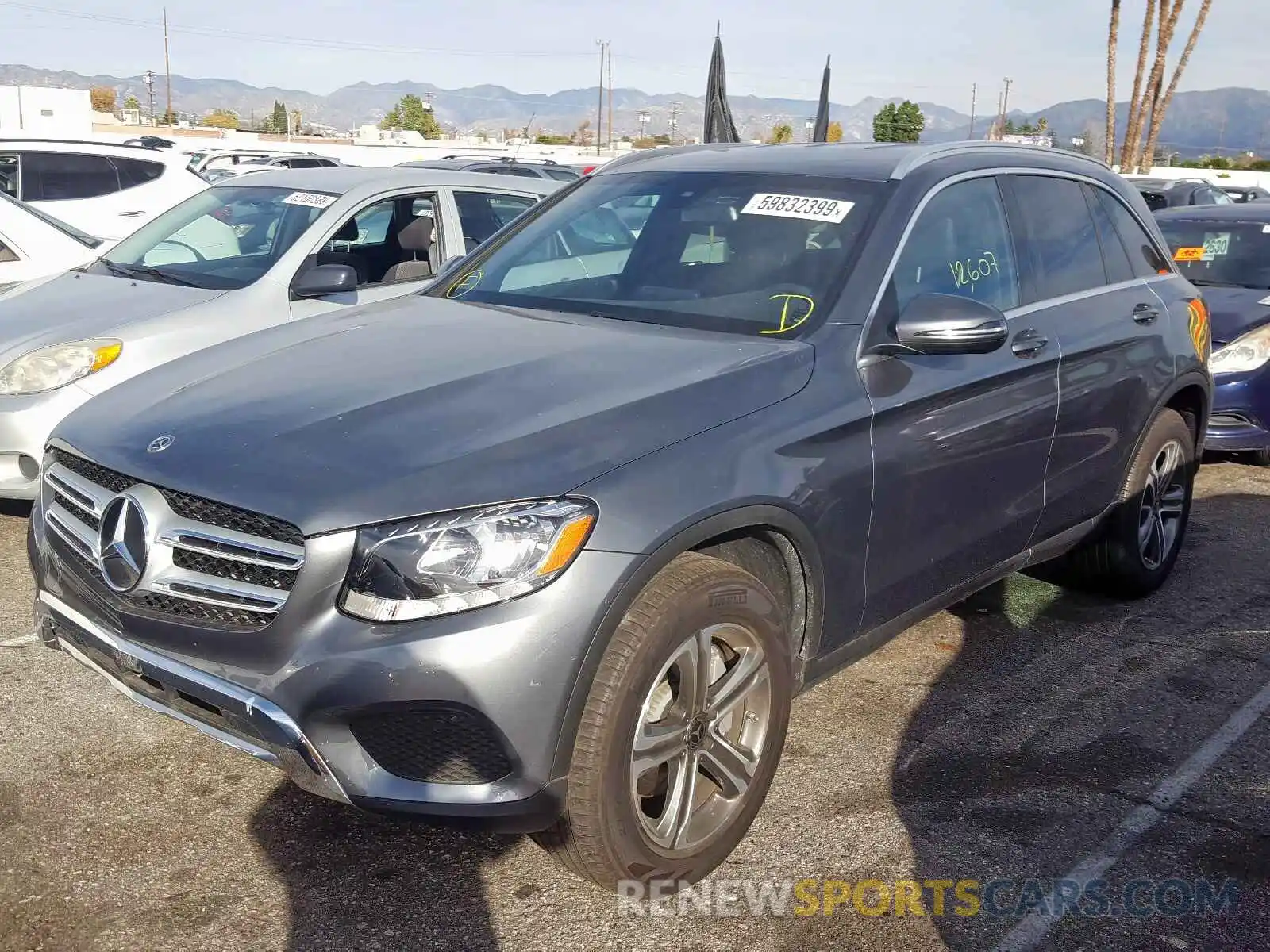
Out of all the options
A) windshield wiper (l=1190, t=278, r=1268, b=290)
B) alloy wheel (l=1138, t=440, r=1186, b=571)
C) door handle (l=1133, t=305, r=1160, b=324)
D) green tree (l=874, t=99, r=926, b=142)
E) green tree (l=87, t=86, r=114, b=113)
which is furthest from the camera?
green tree (l=87, t=86, r=114, b=113)

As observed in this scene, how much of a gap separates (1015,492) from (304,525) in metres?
2.39

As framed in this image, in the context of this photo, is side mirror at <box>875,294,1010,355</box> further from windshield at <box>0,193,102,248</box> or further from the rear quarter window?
the rear quarter window

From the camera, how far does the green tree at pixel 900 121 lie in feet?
186

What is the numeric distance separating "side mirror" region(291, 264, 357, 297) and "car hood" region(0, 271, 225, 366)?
0.53m

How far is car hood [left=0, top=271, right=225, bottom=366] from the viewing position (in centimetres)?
549

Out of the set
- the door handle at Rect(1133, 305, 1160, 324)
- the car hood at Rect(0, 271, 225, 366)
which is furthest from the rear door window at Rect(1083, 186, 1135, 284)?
the car hood at Rect(0, 271, 225, 366)

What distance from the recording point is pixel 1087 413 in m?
4.29

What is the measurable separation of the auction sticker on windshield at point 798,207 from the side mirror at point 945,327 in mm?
440

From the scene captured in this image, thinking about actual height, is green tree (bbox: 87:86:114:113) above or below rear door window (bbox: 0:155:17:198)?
above

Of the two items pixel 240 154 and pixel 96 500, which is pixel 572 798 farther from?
pixel 240 154

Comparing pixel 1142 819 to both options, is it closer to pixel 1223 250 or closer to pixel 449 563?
pixel 449 563

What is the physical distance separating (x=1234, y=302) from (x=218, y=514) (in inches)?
269

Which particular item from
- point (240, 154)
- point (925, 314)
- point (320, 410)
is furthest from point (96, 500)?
point (240, 154)

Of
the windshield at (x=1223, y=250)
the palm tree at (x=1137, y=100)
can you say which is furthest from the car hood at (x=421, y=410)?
the palm tree at (x=1137, y=100)
